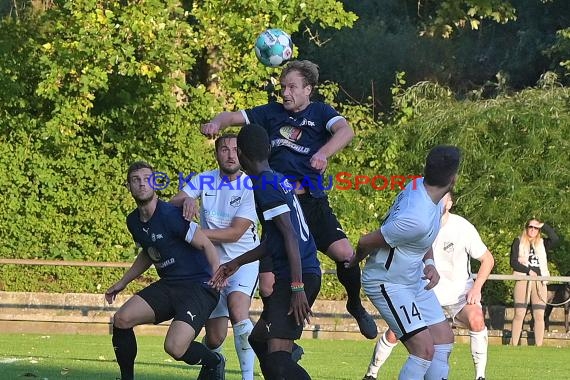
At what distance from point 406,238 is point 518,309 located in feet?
35.4

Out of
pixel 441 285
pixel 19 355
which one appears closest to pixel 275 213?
pixel 441 285

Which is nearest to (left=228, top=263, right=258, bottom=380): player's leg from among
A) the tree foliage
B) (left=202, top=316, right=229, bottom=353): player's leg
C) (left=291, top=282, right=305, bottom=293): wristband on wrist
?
(left=202, top=316, right=229, bottom=353): player's leg

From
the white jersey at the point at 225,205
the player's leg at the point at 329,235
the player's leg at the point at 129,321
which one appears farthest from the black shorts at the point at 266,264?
the white jersey at the point at 225,205

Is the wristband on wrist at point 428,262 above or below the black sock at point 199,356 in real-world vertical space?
above

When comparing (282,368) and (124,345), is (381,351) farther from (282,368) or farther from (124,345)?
(282,368)

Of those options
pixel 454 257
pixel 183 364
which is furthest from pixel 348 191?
pixel 454 257

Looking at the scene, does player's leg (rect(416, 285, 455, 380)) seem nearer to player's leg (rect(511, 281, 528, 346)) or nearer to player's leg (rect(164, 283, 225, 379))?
player's leg (rect(164, 283, 225, 379))

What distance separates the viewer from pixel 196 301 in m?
8.99

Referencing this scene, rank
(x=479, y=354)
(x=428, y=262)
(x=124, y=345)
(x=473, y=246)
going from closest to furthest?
1. (x=428, y=262)
2. (x=124, y=345)
3. (x=479, y=354)
4. (x=473, y=246)

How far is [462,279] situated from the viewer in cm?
1192

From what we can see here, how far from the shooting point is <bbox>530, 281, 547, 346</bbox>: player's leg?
58.6 ft

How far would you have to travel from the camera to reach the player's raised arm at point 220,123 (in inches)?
327

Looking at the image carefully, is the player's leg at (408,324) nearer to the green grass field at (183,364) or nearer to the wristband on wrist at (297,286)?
the wristband on wrist at (297,286)

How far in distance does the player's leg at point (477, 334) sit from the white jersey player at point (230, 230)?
2.62 m
